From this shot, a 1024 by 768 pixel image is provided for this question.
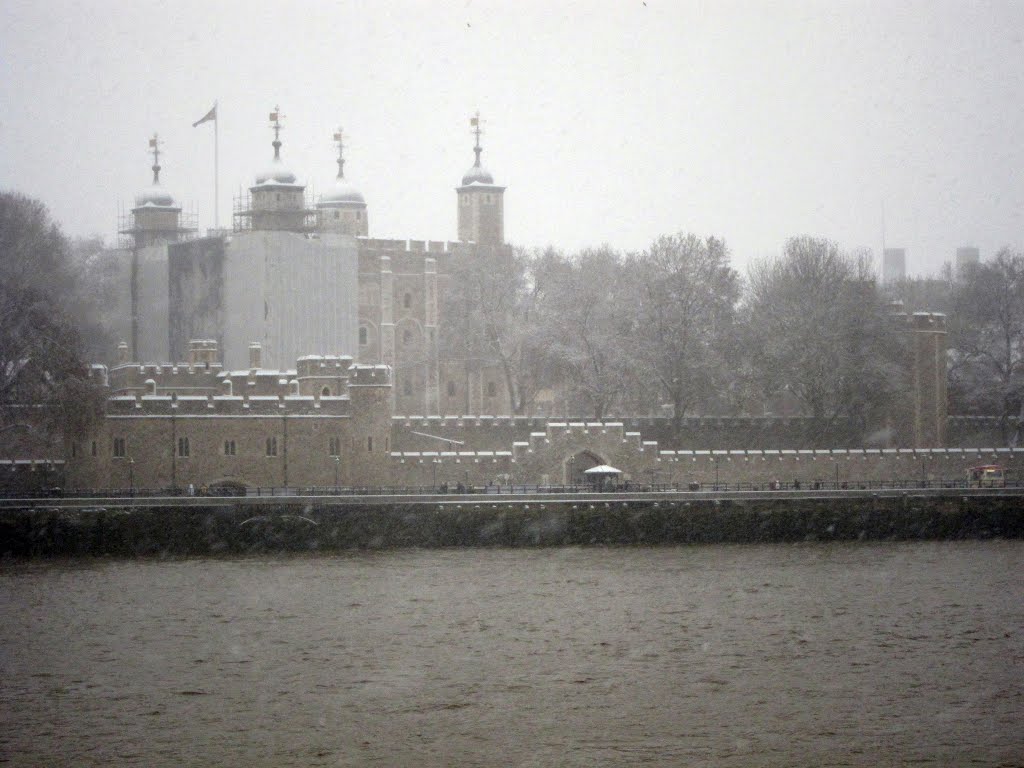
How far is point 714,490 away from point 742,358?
11.6m

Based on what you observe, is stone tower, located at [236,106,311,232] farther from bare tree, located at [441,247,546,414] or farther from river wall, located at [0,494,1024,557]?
river wall, located at [0,494,1024,557]

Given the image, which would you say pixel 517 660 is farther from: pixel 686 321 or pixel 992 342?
pixel 992 342

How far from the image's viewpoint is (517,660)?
33688mm

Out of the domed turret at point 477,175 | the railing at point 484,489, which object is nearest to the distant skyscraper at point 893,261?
the domed turret at point 477,175

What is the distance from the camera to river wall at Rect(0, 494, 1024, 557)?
4788 centimetres

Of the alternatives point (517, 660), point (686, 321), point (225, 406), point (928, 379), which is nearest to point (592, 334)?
point (686, 321)

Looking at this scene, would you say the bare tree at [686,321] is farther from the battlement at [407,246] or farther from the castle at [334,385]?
the battlement at [407,246]

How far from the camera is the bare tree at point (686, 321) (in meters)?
65.9

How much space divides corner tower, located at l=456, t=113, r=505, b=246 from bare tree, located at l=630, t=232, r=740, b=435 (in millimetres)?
22260

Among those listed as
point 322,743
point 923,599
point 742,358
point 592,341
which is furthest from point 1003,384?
point 322,743

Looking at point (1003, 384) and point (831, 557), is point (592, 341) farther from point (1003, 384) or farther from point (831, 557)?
point (831, 557)

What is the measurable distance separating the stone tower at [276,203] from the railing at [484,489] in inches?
969

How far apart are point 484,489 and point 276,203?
93.1ft

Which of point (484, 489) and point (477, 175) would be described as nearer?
point (484, 489)
